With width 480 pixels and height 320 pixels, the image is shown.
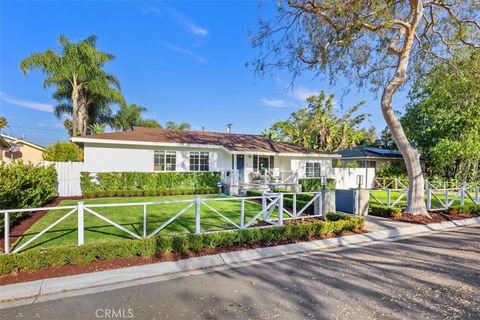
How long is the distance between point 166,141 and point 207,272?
1229 cm

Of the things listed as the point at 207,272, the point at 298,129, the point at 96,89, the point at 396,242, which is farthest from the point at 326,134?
the point at 207,272

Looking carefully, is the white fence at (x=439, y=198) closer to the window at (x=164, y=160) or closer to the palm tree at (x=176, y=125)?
the window at (x=164, y=160)

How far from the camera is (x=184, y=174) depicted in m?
16.2

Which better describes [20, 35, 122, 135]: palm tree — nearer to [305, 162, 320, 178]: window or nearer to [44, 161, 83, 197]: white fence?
[44, 161, 83, 197]: white fence

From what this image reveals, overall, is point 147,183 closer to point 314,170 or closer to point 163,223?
point 163,223

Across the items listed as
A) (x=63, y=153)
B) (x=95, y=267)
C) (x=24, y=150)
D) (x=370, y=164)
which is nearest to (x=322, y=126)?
(x=370, y=164)

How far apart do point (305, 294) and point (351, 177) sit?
65.5 feet

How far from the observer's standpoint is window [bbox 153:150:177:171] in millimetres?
16156

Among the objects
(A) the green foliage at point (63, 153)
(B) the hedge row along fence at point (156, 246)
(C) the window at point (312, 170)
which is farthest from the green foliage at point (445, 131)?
(A) the green foliage at point (63, 153)

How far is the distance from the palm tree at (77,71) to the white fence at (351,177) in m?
21.0

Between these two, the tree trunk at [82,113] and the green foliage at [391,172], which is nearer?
the green foliage at [391,172]

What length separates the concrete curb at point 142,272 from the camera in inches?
161

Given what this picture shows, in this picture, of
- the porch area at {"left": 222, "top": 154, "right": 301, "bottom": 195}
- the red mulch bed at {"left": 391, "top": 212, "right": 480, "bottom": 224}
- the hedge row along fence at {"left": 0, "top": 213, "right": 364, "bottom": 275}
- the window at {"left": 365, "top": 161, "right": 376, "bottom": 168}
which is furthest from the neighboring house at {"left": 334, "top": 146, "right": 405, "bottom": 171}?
the hedge row along fence at {"left": 0, "top": 213, "right": 364, "bottom": 275}

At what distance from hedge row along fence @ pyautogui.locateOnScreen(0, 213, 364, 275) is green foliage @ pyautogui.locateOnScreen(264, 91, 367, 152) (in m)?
26.7
